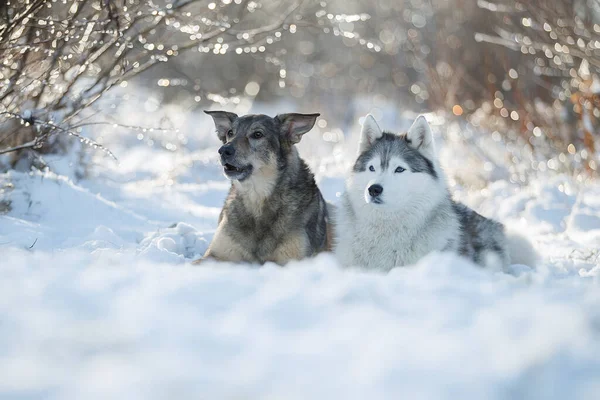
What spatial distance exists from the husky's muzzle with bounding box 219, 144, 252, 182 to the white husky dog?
0.91 m

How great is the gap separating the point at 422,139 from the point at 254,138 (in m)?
1.50

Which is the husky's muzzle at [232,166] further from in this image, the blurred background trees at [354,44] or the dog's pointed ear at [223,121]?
the blurred background trees at [354,44]

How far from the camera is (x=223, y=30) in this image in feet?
24.8

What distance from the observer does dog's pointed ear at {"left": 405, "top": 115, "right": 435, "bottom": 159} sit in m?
5.80

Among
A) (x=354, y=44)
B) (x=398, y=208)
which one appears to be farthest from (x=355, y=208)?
(x=354, y=44)

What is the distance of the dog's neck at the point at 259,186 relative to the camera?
20.1ft

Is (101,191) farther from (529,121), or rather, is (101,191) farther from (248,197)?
(529,121)

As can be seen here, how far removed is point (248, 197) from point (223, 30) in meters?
2.37

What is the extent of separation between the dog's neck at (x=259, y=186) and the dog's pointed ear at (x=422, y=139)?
4.09 feet

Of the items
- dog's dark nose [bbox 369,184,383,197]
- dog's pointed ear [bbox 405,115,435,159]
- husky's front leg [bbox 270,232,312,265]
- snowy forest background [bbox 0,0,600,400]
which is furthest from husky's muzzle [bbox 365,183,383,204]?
snowy forest background [bbox 0,0,600,400]

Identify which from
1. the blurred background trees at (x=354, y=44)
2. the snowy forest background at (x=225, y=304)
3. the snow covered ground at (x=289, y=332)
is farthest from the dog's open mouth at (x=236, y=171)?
the snow covered ground at (x=289, y=332)

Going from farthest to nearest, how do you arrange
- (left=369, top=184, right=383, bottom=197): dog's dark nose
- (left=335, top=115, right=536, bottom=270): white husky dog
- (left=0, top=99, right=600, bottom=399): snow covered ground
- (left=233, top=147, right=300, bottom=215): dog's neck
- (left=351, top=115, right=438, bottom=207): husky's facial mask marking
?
(left=233, top=147, right=300, bottom=215): dog's neck
(left=335, top=115, right=536, bottom=270): white husky dog
(left=351, top=115, right=438, bottom=207): husky's facial mask marking
(left=369, top=184, right=383, bottom=197): dog's dark nose
(left=0, top=99, right=600, bottom=399): snow covered ground

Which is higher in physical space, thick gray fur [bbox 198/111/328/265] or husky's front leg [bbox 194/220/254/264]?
thick gray fur [bbox 198/111/328/265]

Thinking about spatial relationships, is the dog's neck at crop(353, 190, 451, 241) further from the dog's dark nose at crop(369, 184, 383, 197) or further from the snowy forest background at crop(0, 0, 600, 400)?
the snowy forest background at crop(0, 0, 600, 400)
